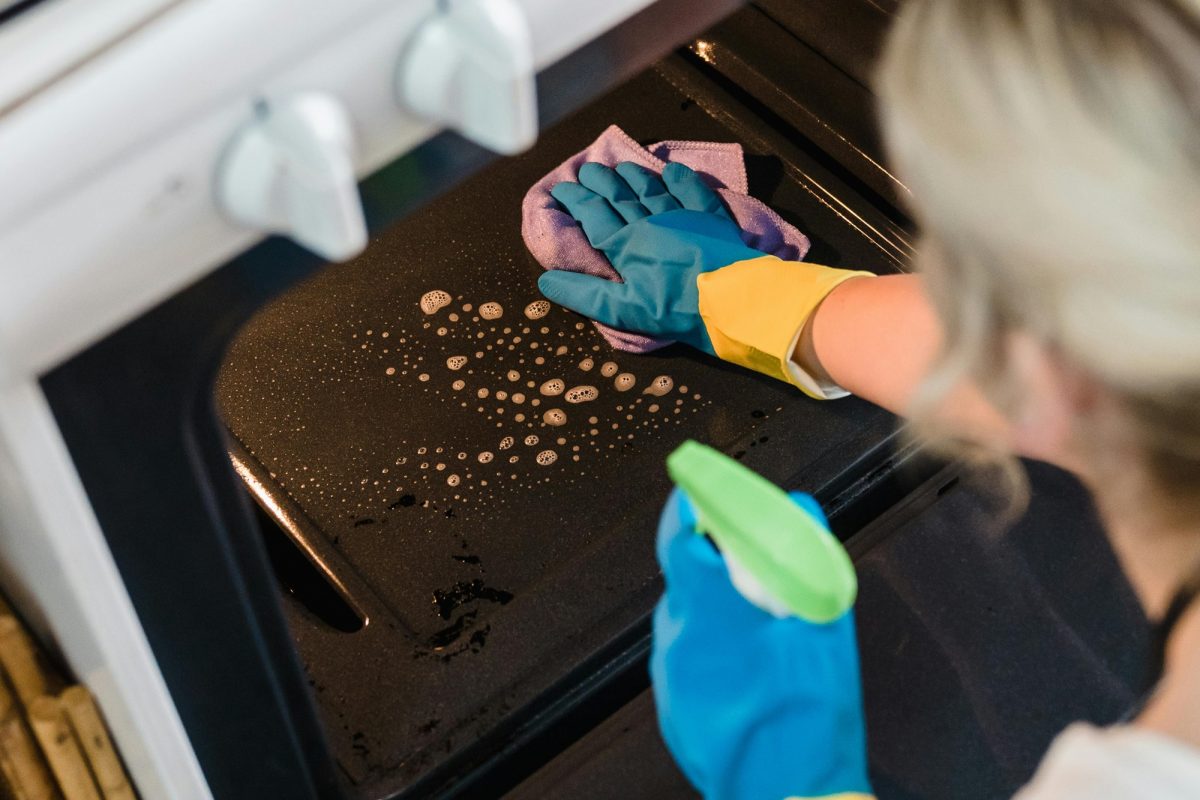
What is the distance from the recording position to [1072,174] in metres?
0.51

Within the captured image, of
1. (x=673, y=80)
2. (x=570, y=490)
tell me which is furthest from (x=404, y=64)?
(x=673, y=80)

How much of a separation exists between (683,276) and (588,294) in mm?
88

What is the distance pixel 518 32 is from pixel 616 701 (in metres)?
0.71

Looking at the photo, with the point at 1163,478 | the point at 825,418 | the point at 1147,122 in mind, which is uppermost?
the point at 1147,122

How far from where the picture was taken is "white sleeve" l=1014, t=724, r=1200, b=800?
0.57 meters

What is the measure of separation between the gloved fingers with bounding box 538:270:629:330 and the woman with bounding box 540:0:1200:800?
0.36 m

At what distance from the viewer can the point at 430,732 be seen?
Result: 95cm

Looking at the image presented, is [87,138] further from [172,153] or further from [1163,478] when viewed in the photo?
[1163,478]

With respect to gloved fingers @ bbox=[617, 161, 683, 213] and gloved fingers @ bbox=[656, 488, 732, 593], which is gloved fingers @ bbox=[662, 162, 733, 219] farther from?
gloved fingers @ bbox=[656, 488, 732, 593]

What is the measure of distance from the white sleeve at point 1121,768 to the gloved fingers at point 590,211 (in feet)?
2.29

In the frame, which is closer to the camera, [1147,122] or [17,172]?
[17,172]

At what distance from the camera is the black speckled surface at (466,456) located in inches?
38.4

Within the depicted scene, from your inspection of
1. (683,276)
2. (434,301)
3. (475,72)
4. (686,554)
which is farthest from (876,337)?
(475,72)

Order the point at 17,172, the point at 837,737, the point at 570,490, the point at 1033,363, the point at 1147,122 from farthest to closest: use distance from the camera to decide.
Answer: the point at 570,490 → the point at 837,737 → the point at 1033,363 → the point at 1147,122 → the point at 17,172
